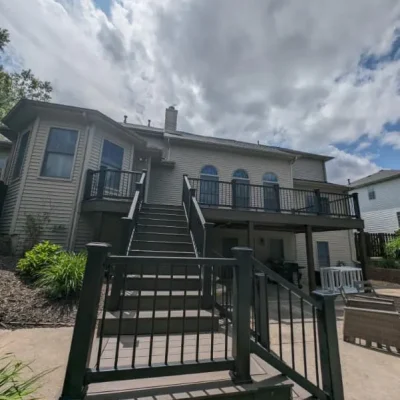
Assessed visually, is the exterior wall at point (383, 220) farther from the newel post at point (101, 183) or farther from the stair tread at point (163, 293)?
the newel post at point (101, 183)

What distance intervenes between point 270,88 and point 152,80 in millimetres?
6455

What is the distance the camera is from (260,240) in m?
12.0

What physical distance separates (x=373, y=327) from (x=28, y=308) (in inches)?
259

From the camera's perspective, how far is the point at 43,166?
7.76 m

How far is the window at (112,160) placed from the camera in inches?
333

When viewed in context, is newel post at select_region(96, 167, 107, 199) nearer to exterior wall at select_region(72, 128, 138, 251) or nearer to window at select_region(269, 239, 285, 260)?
exterior wall at select_region(72, 128, 138, 251)

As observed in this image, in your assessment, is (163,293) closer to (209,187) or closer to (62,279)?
(62,279)

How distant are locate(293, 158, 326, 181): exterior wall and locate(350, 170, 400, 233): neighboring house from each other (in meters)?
4.40

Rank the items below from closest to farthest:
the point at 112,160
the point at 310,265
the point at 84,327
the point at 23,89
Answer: the point at 84,327 → the point at 310,265 → the point at 112,160 → the point at 23,89

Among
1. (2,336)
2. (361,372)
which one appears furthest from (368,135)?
(2,336)

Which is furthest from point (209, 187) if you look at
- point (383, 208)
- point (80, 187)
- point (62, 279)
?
point (383, 208)

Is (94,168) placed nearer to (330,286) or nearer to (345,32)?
→ (345,32)

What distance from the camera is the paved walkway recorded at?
94.9 inches

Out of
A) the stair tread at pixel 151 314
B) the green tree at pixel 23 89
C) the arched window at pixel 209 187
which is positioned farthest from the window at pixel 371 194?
the green tree at pixel 23 89
